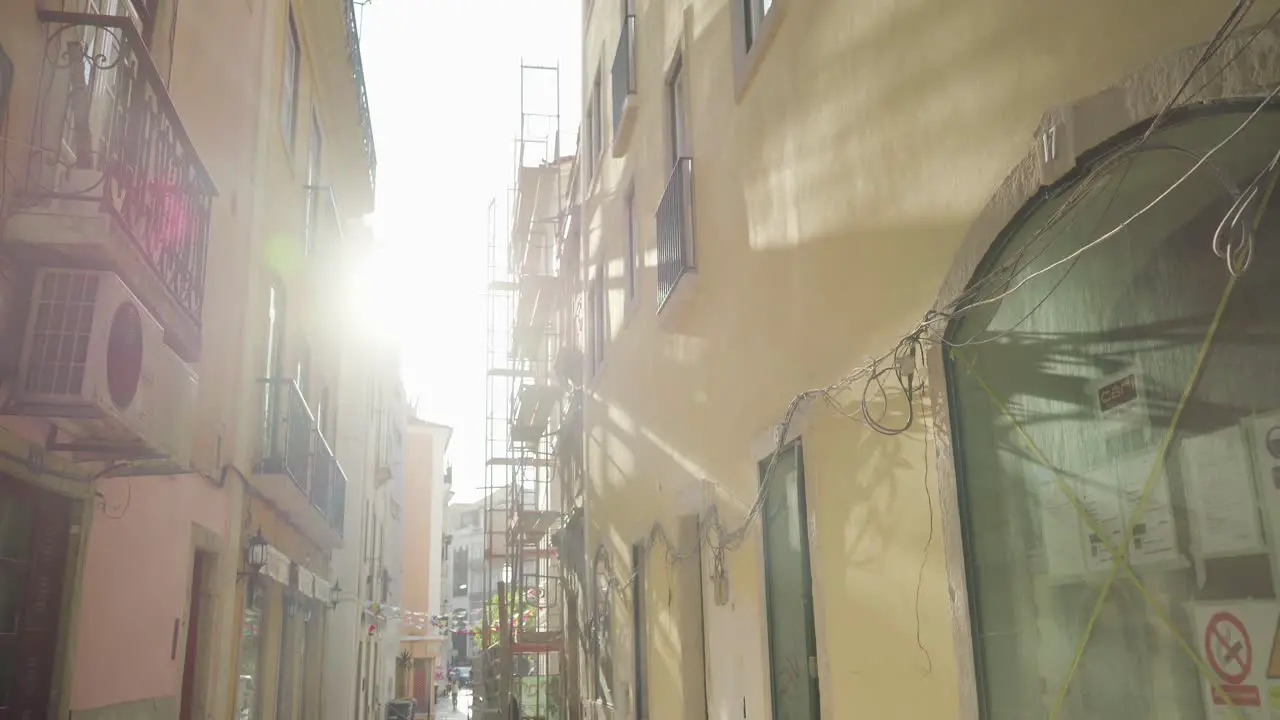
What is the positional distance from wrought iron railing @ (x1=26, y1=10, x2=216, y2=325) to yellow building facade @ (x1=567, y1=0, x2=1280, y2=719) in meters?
3.40

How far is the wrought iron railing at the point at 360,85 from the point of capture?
1330 centimetres

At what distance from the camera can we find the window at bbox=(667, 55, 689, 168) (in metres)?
8.66

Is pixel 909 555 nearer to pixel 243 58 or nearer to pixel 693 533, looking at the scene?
pixel 693 533

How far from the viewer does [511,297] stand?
24.6 meters

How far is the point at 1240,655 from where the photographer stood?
2.32 metres

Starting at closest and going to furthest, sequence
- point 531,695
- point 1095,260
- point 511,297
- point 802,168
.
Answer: point 1095,260 → point 802,168 → point 531,695 → point 511,297

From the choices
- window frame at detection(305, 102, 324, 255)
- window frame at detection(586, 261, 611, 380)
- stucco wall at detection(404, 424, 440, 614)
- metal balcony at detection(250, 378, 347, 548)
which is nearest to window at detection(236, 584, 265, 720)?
metal balcony at detection(250, 378, 347, 548)

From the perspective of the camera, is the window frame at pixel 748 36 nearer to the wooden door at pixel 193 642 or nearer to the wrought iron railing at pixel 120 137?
the wrought iron railing at pixel 120 137

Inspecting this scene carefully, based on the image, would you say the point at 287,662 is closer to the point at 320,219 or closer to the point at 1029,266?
the point at 320,219

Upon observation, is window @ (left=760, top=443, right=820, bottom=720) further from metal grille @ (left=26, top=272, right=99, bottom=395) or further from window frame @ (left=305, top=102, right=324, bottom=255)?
window frame @ (left=305, top=102, right=324, bottom=255)

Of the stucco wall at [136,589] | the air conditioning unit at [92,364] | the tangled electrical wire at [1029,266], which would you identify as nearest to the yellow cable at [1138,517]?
the tangled electrical wire at [1029,266]

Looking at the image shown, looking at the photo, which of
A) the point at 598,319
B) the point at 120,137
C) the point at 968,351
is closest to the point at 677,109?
the point at 120,137

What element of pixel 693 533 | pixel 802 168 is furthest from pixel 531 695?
pixel 802 168

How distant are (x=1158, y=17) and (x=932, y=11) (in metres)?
1.40
